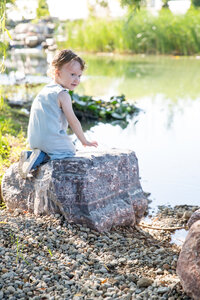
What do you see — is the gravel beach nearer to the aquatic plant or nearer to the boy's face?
the boy's face

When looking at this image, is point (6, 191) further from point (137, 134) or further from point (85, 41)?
point (85, 41)

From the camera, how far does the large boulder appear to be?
2.31m

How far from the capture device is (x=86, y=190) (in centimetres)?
322

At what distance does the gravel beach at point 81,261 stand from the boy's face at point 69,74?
1.09 m

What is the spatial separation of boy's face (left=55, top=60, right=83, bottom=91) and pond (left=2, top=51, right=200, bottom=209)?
1503 mm

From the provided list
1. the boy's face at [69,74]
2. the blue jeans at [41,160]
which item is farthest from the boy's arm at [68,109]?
the blue jeans at [41,160]

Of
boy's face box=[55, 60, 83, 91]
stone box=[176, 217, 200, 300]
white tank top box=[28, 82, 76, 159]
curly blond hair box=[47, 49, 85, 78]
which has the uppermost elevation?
curly blond hair box=[47, 49, 85, 78]

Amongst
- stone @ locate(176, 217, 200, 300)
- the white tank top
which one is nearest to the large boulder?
stone @ locate(176, 217, 200, 300)

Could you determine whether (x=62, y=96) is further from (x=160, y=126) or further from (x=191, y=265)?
(x=160, y=126)

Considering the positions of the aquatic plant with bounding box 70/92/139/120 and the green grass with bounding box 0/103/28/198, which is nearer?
the green grass with bounding box 0/103/28/198

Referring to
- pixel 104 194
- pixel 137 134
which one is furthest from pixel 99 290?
pixel 137 134

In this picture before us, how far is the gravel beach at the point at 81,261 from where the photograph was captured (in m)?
2.47

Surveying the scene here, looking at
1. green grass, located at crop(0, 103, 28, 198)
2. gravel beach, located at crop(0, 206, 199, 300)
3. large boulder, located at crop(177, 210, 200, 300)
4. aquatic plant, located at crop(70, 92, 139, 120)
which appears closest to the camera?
large boulder, located at crop(177, 210, 200, 300)

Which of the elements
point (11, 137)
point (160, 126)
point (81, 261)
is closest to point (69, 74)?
point (81, 261)
